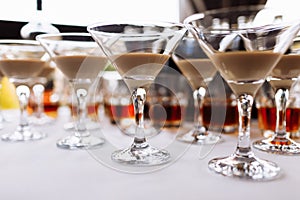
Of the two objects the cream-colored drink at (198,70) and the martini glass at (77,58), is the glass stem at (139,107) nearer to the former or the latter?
the martini glass at (77,58)

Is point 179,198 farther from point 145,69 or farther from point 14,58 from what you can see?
point 14,58

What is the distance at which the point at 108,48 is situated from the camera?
621 mm

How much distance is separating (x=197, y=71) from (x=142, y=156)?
35 centimetres

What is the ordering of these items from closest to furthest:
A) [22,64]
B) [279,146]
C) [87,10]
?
[279,146] < [22,64] < [87,10]

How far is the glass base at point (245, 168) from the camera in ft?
1.63

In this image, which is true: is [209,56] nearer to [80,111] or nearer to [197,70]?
[197,70]

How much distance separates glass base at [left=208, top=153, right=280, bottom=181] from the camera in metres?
0.50

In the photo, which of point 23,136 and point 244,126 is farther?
point 23,136

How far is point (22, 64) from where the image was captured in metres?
0.94

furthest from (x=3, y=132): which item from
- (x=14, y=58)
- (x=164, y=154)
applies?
(x=164, y=154)

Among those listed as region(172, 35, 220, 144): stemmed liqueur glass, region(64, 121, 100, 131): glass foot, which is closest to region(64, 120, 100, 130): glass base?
region(64, 121, 100, 131): glass foot

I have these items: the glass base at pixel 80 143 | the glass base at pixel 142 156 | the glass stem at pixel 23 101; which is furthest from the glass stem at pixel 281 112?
the glass stem at pixel 23 101

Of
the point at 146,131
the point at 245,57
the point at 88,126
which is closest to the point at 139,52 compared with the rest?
the point at 245,57

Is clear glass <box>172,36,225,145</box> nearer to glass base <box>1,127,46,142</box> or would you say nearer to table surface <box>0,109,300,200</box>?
table surface <box>0,109,300,200</box>
